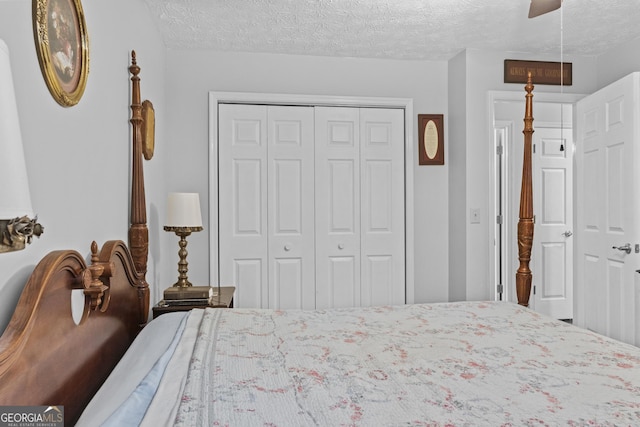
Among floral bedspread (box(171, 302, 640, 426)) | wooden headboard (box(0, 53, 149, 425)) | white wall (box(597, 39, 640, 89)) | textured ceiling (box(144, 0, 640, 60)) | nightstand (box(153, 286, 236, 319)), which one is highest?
textured ceiling (box(144, 0, 640, 60))

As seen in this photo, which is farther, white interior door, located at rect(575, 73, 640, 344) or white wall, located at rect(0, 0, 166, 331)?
white interior door, located at rect(575, 73, 640, 344)

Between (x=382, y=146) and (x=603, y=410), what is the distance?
286cm

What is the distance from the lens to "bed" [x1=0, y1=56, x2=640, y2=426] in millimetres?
1062

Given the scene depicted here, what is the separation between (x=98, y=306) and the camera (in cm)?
155

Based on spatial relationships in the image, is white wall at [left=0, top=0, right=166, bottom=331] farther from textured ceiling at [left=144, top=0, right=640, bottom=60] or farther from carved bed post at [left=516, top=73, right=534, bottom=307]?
carved bed post at [left=516, top=73, right=534, bottom=307]

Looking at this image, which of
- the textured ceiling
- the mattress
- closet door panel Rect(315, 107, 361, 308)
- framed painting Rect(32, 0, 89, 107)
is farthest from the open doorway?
framed painting Rect(32, 0, 89, 107)

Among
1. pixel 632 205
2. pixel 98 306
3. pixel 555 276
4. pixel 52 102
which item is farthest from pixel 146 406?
pixel 555 276

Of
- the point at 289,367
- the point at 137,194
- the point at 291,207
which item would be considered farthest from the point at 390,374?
the point at 291,207

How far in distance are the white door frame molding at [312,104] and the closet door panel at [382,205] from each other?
48 mm

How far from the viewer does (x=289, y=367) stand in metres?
1.42

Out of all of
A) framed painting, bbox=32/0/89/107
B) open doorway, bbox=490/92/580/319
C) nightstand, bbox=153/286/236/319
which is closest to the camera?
framed painting, bbox=32/0/89/107

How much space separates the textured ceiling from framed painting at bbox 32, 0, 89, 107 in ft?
4.31

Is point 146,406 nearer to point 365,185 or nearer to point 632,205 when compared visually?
point 365,185

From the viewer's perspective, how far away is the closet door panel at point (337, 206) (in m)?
3.68
